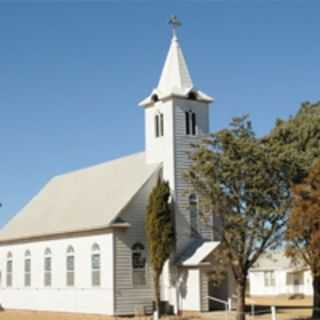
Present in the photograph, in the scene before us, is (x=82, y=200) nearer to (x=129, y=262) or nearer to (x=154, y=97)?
(x=129, y=262)

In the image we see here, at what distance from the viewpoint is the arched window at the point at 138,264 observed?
4269cm

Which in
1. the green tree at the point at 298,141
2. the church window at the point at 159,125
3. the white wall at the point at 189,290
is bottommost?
the white wall at the point at 189,290

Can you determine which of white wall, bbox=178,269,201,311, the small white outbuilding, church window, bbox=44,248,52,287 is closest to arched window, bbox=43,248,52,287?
church window, bbox=44,248,52,287

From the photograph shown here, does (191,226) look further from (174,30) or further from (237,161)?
(174,30)

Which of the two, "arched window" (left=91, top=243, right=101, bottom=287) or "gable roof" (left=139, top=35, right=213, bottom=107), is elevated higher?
"gable roof" (left=139, top=35, right=213, bottom=107)

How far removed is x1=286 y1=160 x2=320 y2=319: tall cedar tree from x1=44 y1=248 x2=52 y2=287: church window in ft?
65.4

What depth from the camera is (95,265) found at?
144 ft

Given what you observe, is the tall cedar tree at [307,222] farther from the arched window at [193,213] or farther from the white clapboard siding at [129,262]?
the white clapboard siding at [129,262]

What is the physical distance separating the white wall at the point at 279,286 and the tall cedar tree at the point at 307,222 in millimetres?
39143

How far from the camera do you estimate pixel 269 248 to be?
36.6m

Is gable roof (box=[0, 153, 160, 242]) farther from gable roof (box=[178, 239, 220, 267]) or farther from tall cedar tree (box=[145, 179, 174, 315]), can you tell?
gable roof (box=[178, 239, 220, 267])

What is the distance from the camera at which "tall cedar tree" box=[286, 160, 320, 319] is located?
32.0m

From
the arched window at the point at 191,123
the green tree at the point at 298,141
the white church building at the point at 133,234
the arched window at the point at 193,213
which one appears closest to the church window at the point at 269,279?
the white church building at the point at 133,234

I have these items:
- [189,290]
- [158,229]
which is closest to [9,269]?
[158,229]
